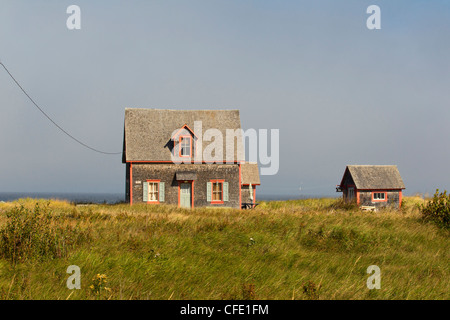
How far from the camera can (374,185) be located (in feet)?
120

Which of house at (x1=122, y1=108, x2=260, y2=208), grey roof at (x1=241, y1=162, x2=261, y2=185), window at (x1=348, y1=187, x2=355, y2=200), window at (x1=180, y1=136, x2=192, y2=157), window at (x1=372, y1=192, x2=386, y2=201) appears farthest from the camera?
grey roof at (x1=241, y1=162, x2=261, y2=185)

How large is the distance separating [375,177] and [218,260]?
102 ft

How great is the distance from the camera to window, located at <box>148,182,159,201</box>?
95.0 ft

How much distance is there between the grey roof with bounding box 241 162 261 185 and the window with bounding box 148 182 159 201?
12.5 meters

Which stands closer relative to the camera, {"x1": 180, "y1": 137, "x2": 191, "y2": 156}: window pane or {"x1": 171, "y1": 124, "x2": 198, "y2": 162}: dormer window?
{"x1": 171, "y1": 124, "x2": 198, "y2": 162}: dormer window

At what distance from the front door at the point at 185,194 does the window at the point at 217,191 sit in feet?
5.85

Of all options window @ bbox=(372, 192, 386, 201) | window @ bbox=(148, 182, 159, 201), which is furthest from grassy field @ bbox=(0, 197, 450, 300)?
window @ bbox=(372, 192, 386, 201)

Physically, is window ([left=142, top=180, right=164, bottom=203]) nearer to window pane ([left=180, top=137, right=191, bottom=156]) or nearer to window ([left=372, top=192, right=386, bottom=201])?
window pane ([left=180, top=137, right=191, bottom=156])

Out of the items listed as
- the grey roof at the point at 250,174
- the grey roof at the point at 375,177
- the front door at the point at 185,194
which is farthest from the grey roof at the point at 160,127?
the grey roof at the point at 375,177

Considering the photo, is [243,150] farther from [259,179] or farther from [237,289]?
[237,289]

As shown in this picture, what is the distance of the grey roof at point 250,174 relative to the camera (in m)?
40.0

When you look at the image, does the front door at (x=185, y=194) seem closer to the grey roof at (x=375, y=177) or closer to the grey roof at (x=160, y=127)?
the grey roof at (x=160, y=127)

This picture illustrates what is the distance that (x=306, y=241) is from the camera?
39.9 feet
